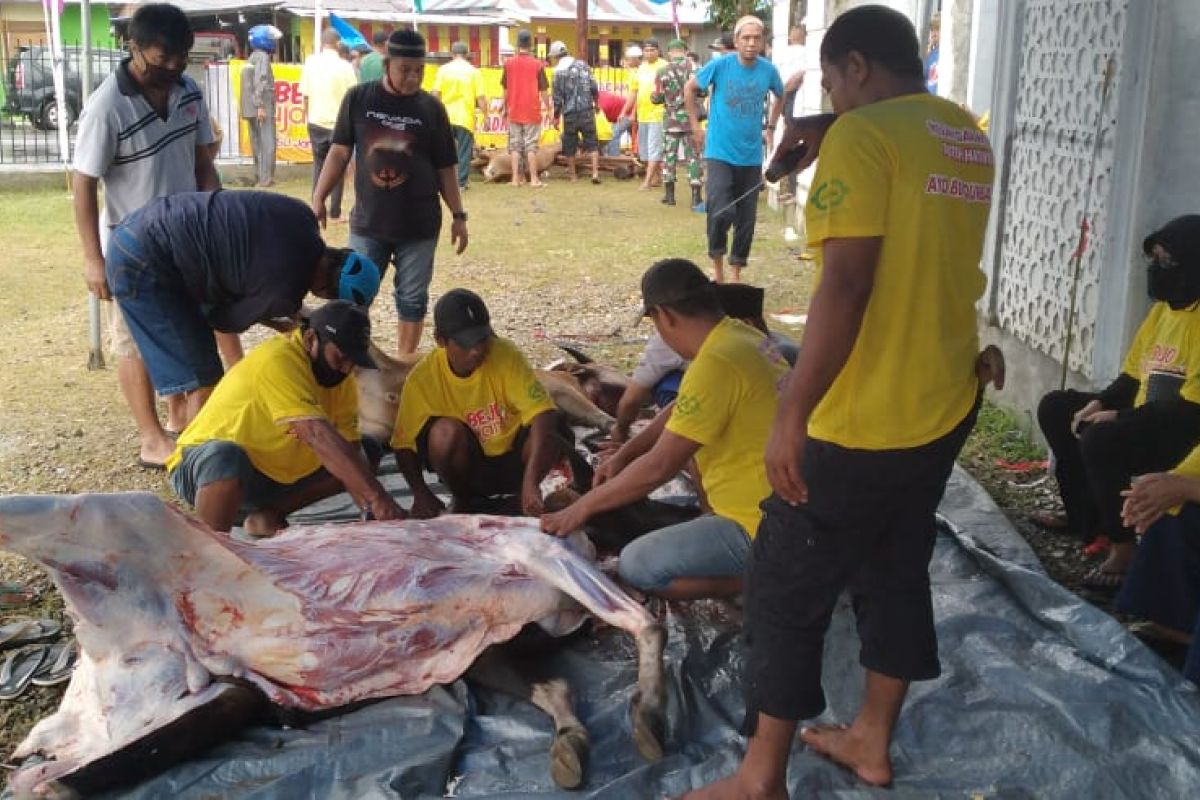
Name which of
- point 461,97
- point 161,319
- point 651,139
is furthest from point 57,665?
→ point 651,139

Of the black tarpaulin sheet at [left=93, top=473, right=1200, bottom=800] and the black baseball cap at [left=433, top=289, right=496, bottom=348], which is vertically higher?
the black baseball cap at [left=433, top=289, right=496, bottom=348]

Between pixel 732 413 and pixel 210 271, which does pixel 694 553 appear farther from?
pixel 210 271

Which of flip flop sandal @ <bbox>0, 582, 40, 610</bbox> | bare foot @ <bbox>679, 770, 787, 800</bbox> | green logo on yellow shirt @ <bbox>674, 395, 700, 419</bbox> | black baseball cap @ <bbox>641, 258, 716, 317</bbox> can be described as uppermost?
black baseball cap @ <bbox>641, 258, 716, 317</bbox>

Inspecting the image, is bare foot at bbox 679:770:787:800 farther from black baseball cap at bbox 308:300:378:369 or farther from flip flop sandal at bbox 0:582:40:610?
flip flop sandal at bbox 0:582:40:610

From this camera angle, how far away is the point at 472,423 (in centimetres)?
467

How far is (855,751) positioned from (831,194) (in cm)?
149

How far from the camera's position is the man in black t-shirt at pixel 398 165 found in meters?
6.34

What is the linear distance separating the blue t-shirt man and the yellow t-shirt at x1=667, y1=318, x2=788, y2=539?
6.07 metres

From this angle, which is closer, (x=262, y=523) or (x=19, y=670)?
(x=19, y=670)

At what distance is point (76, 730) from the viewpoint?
3.23 meters

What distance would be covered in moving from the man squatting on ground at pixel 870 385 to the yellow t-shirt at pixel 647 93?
14.9 m

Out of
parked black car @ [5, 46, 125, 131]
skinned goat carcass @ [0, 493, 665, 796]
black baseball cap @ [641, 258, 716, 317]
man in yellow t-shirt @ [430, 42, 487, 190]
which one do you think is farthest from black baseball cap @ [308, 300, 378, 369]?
parked black car @ [5, 46, 125, 131]

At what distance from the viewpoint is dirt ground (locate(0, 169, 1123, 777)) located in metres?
5.55

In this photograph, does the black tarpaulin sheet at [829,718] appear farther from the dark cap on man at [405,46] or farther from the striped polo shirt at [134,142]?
the dark cap on man at [405,46]
